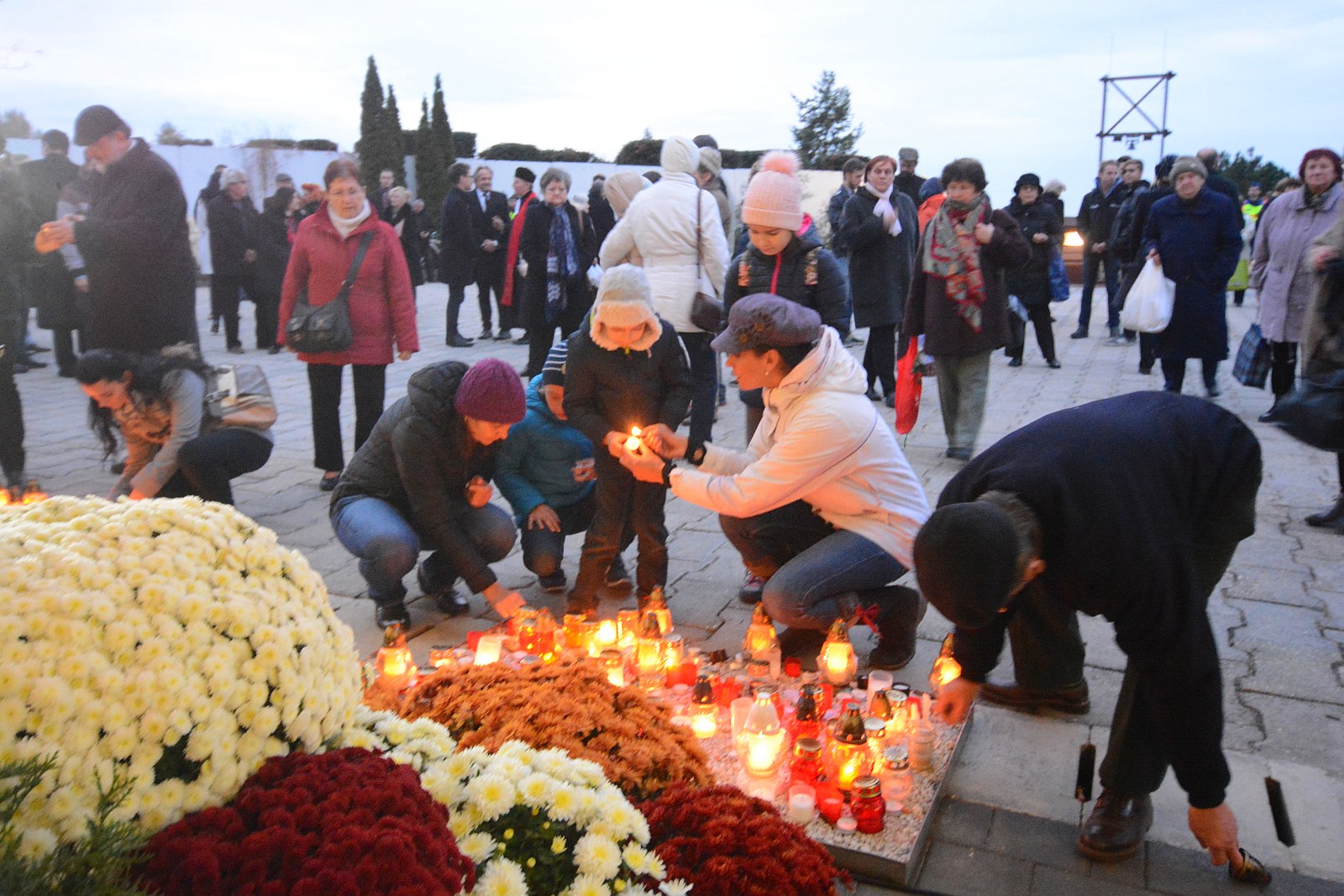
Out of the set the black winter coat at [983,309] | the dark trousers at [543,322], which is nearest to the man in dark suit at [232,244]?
the dark trousers at [543,322]

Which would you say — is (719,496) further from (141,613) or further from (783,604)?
(141,613)

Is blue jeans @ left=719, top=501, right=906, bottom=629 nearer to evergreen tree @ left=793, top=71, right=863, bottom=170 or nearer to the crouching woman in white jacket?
the crouching woman in white jacket

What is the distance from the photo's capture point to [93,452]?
7.13 m

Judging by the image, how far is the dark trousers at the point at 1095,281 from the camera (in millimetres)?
11883

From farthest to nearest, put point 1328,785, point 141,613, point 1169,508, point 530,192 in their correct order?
point 530,192, point 1328,785, point 1169,508, point 141,613

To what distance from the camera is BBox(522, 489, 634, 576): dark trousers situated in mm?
4539

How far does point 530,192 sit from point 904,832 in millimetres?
9176

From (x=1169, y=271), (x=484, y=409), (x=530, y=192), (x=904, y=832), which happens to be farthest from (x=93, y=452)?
(x=1169, y=271)

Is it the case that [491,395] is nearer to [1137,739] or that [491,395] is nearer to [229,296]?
[1137,739]

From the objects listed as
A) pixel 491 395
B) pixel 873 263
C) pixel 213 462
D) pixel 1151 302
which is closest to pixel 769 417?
pixel 491 395

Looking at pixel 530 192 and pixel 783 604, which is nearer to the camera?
pixel 783 604

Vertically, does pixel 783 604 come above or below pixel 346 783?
below

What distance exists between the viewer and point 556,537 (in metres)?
4.59

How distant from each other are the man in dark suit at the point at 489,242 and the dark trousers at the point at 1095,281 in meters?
6.66
